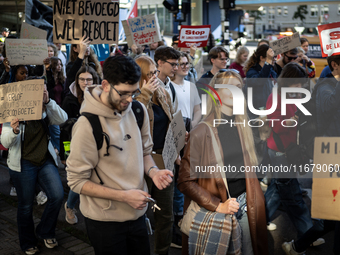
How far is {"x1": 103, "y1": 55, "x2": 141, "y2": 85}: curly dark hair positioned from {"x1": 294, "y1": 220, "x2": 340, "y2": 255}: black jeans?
90.1 inches

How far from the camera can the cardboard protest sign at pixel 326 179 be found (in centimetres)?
289

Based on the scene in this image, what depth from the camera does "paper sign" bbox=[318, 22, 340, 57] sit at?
5297 mm

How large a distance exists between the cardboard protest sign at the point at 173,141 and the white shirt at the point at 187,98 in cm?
175

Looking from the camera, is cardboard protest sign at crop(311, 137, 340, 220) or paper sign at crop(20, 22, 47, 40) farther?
paper sign at crop(20, 22, 47, 40)

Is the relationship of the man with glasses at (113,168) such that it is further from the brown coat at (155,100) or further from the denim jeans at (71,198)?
the denim jeans at (71,198)

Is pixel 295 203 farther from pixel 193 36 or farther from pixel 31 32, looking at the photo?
pixel 193 36

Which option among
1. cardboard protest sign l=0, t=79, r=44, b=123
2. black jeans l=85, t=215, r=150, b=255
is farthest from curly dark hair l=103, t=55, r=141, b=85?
cardboard protest sign l=0, t=79, r=44, b=123

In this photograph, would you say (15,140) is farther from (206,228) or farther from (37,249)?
(206,228)

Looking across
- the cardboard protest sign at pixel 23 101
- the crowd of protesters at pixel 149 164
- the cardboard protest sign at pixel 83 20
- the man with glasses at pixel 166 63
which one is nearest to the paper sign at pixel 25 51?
the cardboard protest sign at pixel 83 20

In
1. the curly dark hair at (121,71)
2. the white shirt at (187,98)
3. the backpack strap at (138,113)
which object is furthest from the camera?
the white shirt at (187,98)

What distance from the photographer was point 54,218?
4.27m

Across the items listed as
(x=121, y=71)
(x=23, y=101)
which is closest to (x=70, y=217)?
(x=23, y=101)

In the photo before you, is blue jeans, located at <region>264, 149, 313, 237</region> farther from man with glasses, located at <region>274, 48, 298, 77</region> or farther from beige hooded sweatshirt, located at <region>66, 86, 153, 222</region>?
man with glasses, located at <region>274, 48, 298, 77</region>

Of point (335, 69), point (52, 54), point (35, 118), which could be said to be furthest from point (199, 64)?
point (35, 118)
